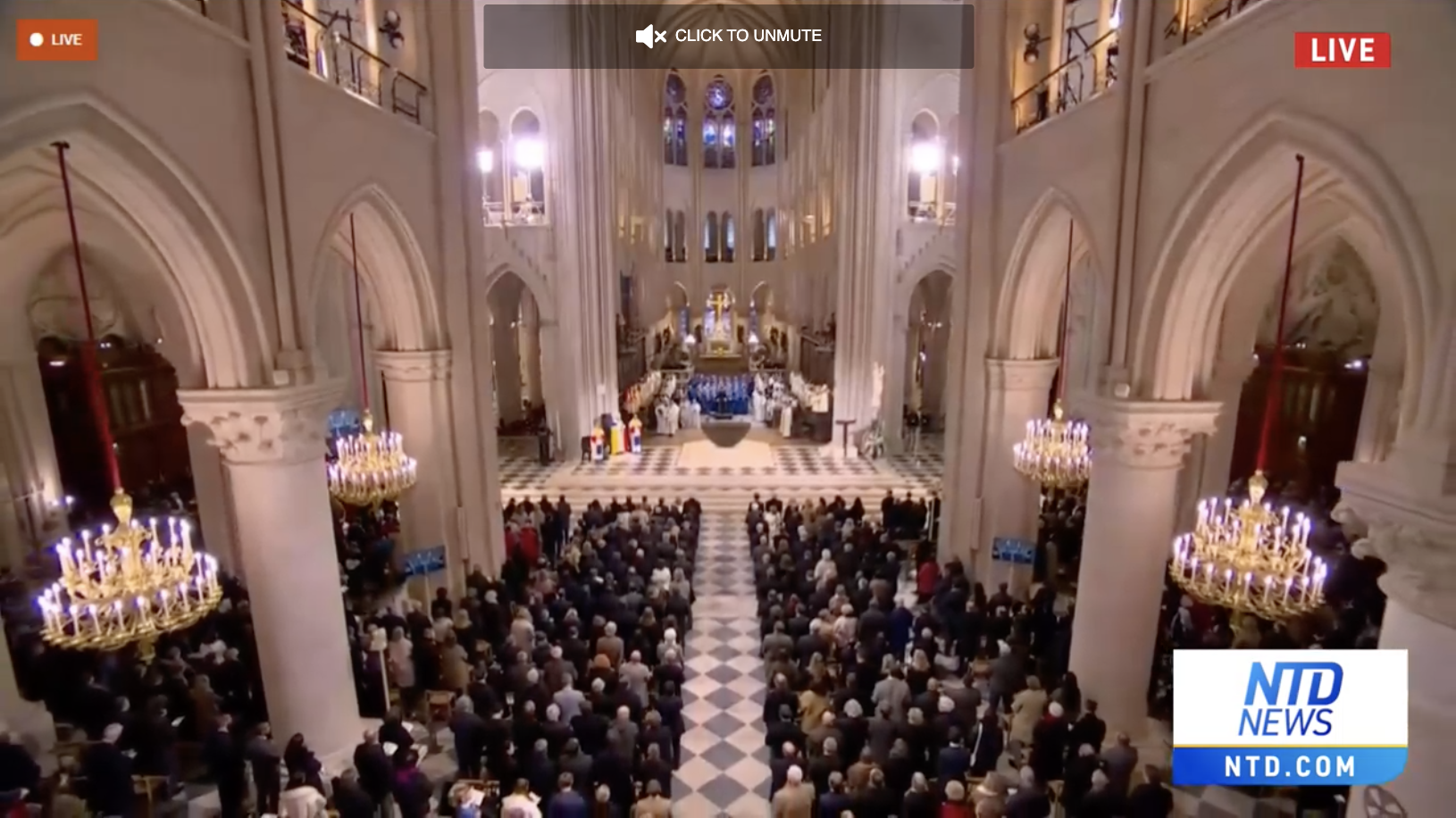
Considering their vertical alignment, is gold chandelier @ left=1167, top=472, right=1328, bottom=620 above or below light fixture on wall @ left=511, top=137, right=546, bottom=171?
below

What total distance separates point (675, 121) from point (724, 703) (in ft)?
126

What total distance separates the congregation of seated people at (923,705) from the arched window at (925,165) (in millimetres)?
13302

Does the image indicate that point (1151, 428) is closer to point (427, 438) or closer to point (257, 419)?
point (257, 419)

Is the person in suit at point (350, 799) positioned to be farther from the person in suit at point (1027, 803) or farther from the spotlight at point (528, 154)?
the spotlight at point (528, 154)

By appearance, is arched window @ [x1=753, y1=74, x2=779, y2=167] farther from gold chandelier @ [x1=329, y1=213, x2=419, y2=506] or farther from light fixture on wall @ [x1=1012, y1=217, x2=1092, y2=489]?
gold chandelier @ [x1=329, y1=213, x2=419, y2=506]

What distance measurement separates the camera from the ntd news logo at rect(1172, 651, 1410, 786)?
413 cm

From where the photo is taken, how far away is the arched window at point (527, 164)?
880 inches

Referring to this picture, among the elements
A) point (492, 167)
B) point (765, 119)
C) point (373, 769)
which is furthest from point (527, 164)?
point (765, 119)

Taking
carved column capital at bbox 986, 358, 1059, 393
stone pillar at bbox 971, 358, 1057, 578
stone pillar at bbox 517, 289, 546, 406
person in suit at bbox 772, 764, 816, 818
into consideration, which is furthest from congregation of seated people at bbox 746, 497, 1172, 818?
stone pillar at bbox 517, 289, 546, 406

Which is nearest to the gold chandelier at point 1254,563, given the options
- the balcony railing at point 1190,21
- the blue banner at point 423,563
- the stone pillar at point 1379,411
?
the balcony railing at point 1190,21

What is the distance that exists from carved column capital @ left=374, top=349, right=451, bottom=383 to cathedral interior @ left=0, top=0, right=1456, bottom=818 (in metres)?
0.04

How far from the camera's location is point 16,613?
951 cm

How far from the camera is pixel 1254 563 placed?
19.6 ft

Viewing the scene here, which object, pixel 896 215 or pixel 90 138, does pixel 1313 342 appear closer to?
pixel 896 215
